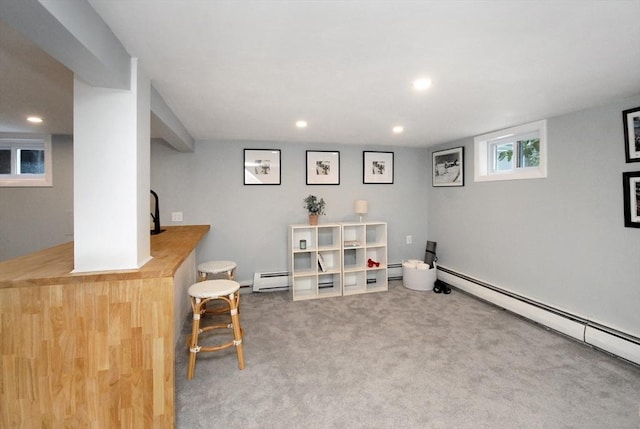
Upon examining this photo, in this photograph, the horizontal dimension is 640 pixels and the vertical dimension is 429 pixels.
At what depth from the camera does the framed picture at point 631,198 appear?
2.17m

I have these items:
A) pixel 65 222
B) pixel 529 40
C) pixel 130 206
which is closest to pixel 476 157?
pixel 529 40

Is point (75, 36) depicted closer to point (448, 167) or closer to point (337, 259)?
point (337, 259)

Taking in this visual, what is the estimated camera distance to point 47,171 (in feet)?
11.0

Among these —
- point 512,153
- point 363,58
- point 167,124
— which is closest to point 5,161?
point 167,124

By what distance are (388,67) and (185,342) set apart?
2756mm

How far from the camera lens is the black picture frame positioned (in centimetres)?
426

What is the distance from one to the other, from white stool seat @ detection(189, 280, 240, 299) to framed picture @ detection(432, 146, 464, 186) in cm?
326

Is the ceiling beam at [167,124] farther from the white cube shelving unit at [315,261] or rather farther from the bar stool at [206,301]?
the white cube shelving unit at [315,261]

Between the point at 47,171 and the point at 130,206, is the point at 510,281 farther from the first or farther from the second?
the point at 47,171

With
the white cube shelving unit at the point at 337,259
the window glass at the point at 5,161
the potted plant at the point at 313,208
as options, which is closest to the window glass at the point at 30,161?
the window glass at the point at 5,161

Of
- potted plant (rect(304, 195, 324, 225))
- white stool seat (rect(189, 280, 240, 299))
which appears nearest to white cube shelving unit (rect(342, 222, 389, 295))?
potted plant (rect(304, 195, 324, 225))

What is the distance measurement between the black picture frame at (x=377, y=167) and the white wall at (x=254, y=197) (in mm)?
77

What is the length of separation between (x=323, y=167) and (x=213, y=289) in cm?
246

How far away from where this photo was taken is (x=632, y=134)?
2.19 m
